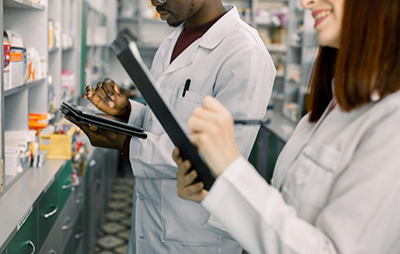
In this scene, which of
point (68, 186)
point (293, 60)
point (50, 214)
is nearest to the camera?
point (50, 214)

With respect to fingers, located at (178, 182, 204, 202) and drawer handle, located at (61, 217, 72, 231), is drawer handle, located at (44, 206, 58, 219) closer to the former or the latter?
drawer handle, located at (61, 217, 72, 231)

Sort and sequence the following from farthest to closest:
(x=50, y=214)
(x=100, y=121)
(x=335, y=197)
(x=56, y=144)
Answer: (x=56, y=144) < (x=50, y=214) < (x=100, y=121) < (x=335, y=197)

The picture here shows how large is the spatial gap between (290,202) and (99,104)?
976mm

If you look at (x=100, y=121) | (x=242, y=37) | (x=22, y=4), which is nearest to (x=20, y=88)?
(x=22, y=4)

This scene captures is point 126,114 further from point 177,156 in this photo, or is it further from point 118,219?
point 118,219

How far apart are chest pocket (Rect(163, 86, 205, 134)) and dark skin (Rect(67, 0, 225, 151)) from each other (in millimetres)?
228

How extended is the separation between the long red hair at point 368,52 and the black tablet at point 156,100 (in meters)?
0.33

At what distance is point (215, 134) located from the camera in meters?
0.78

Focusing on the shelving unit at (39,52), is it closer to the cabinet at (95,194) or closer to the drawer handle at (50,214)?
the drawer handle at (50,214)

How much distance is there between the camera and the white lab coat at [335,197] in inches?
28.4

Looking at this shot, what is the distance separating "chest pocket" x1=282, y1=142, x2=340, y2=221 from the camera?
0.82 metres

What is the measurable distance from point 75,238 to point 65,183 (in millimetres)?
494

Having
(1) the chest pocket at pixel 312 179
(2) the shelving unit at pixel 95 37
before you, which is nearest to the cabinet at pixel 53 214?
(1) the chest pocket at pixel 312 179

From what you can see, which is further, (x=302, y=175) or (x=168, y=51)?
(x=168, y=51)
